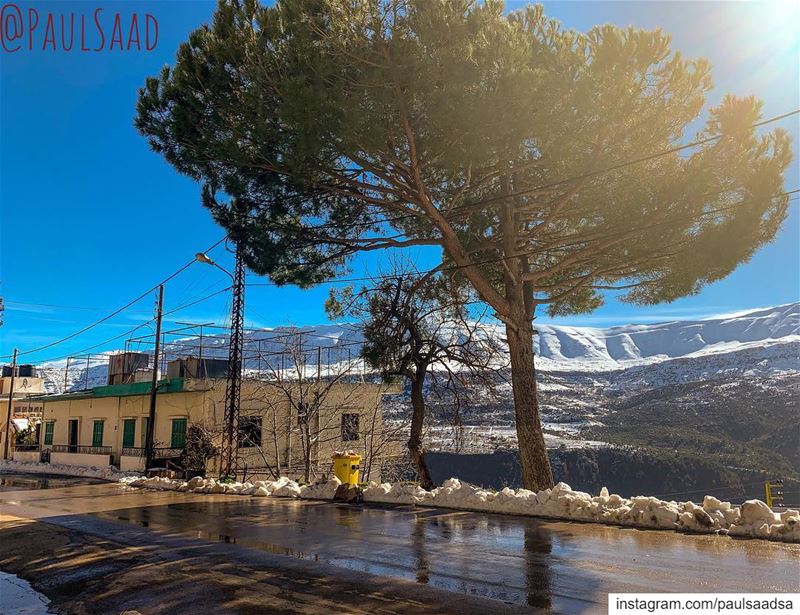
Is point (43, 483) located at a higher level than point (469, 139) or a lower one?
lower

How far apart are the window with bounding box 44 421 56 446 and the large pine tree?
101 feet

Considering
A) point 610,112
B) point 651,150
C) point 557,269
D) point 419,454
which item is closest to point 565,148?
point 610,112

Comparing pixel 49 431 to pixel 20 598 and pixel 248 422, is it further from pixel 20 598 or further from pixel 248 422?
pixel 20 598

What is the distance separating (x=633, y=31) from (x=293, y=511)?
11.2 meters

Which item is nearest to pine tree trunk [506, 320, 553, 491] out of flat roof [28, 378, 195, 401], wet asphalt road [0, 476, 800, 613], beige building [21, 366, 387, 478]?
wet asphalt road [0, 476, 800, 613]

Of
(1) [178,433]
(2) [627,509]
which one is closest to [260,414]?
(1) [178,433]

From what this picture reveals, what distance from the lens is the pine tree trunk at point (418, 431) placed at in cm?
1731

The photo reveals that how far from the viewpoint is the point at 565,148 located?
10.8 m

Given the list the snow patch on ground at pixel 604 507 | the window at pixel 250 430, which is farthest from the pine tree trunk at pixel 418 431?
the window at pixel 250 430

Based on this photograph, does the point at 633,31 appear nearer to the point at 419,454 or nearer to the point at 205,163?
the point at 205,163

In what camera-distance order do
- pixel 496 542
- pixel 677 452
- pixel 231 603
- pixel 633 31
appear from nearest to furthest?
pixel 231 603, pixel 496 542, pixel 633 31, pixel 677 452

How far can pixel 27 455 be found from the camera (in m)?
38.2

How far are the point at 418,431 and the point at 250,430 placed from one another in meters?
13.4

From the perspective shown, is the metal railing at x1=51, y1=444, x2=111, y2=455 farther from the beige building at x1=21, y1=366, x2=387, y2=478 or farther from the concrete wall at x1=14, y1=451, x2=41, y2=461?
the concrete wall at x1=14, y1=451, x2=41, y2=461
